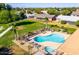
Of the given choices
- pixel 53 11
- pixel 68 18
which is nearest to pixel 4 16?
pixel 53 11

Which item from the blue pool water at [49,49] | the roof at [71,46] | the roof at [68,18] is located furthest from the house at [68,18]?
the blue pool water at [49,49]

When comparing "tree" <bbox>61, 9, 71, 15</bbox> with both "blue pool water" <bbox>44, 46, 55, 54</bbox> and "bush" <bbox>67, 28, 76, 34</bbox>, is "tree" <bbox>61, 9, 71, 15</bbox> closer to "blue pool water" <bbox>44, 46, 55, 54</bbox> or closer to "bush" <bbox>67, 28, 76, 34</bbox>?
"bush" <bbox>67, 28, 76, 34</bbox>

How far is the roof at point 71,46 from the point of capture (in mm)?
1515

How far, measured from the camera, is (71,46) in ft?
4.99

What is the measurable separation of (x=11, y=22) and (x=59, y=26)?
386mm

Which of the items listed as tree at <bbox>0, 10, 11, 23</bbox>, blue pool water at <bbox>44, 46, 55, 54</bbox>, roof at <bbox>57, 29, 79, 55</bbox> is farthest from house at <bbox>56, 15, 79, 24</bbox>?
tree at <bbox>0, 10, 11, 23</bbox>

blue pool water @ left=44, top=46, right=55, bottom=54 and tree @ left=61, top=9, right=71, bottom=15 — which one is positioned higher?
tree @ left=61, top=9, right=71, bottom=15

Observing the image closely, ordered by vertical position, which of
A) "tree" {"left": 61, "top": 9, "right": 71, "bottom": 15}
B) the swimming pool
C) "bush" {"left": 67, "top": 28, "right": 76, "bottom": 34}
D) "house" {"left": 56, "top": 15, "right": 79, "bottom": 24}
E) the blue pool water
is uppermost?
"tree" {"left": 61, "top": 9, "right": 71, "bottom": 15}

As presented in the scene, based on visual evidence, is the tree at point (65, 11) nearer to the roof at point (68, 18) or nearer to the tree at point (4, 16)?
the roof at point (68, 18)

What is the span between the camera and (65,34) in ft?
5.06

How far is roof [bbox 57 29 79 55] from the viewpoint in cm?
151

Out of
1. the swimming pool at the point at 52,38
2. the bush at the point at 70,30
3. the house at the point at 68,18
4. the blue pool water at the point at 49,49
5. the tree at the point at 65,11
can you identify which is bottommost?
the blue pool water at the point at 49,49

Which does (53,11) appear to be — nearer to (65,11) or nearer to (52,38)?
(65,11)
